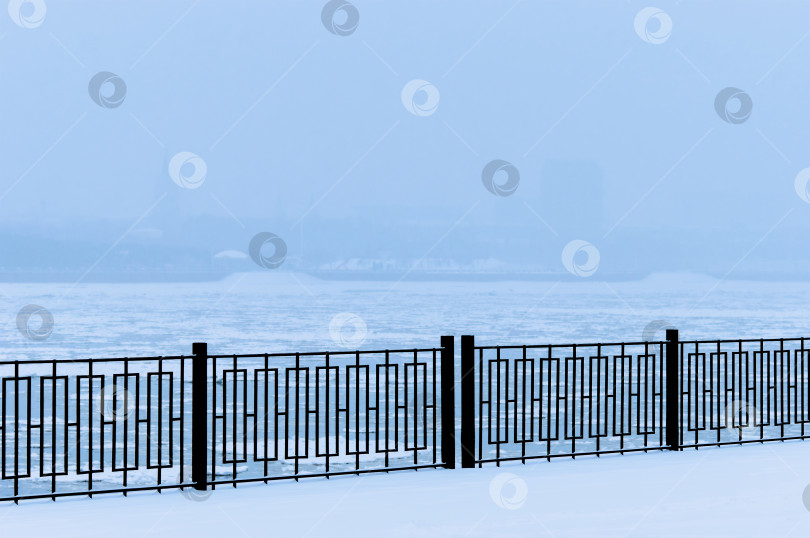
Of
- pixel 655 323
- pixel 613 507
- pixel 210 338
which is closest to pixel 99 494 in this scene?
pixel 613 507

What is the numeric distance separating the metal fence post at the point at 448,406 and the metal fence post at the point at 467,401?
85mm

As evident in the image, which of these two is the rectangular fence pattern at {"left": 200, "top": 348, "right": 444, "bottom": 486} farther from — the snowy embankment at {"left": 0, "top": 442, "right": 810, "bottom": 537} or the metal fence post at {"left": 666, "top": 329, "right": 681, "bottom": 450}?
the metal fence post at {"left": 666, "top": 329, "right": 681, "bottom": 450}

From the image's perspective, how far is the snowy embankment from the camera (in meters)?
6.32

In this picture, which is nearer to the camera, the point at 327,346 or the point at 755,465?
the point at 755,465

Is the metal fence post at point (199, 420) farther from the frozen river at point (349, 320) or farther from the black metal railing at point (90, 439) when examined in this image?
the frozen river at point (349, 320)

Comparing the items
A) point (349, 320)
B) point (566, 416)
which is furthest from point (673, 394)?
point (349, 320)

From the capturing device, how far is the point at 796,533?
6273 mm

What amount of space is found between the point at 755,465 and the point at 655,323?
63.3 metres

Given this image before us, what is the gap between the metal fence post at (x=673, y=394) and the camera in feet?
30.2

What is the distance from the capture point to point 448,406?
8297 mm

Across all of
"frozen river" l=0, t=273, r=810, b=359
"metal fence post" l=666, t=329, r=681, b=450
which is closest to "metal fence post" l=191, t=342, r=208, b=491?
"metal fence post" l=666, t=329, r=681, b=450

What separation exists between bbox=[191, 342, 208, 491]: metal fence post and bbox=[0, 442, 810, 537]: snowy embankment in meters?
0.18

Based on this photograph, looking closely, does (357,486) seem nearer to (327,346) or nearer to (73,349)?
(73,349)

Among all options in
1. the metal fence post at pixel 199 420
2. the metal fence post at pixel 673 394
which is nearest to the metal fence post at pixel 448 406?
the metal fence post at pixel 199 420
